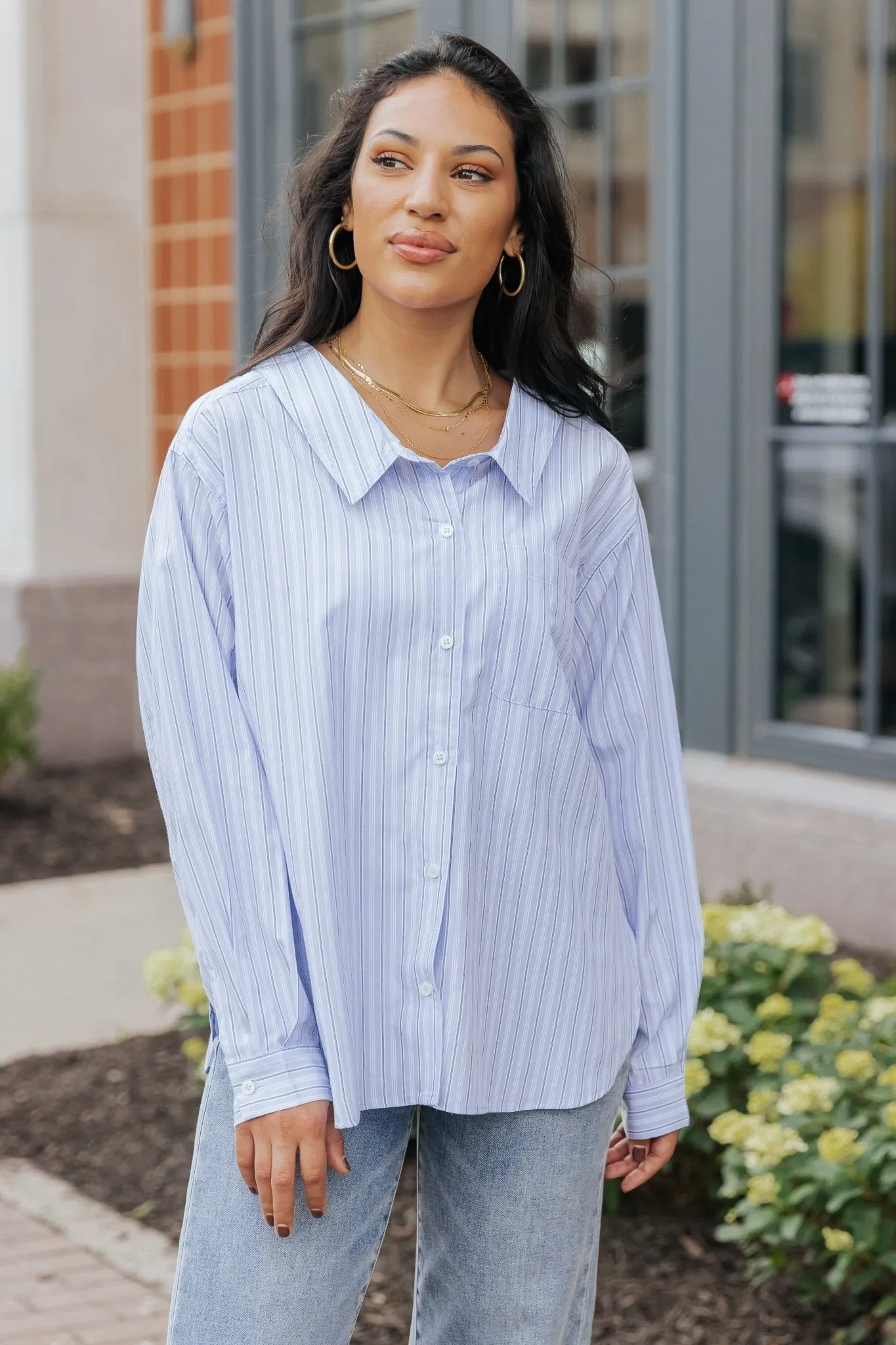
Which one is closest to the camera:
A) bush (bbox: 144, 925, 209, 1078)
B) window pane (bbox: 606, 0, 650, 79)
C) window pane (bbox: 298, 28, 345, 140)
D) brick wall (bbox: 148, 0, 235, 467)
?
bush (bbox: 144, 925, 209, 1078)

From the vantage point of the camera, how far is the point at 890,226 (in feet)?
17.1

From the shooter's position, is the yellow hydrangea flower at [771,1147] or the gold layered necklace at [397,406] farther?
the yellow hydrangea flower at [771,1147]

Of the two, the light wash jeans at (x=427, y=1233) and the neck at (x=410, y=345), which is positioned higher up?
the neck at (x=410, y=345)

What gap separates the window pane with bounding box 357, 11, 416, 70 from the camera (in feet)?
22.9

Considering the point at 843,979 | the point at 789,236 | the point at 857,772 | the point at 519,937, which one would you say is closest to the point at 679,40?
the point at 789,236

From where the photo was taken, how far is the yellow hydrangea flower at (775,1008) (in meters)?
3.46

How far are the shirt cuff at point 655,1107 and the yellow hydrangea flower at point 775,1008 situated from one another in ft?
4.51

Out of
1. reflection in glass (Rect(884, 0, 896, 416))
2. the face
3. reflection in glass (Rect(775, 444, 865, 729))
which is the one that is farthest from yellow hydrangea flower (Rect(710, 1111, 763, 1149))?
reflection in glass (Rect(884, 0, 896, 416))

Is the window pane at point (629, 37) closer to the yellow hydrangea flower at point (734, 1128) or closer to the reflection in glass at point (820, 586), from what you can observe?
the reflection in glass at point (820, 586)

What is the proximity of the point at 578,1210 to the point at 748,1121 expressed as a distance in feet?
3.99

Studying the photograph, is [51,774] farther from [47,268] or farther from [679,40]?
[679,40]

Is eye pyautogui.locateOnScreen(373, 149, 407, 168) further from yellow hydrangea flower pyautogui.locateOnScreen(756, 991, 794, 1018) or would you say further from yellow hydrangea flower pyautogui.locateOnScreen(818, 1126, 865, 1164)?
yellow hydrangea flower pyautogui.locateOnScreen(756, 991, 794, 1018)

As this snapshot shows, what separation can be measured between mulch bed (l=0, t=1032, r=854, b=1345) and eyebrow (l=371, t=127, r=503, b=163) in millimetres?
2114

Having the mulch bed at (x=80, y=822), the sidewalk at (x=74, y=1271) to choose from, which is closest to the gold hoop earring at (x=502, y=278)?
the sidewalk at (x=74, y=1271)
